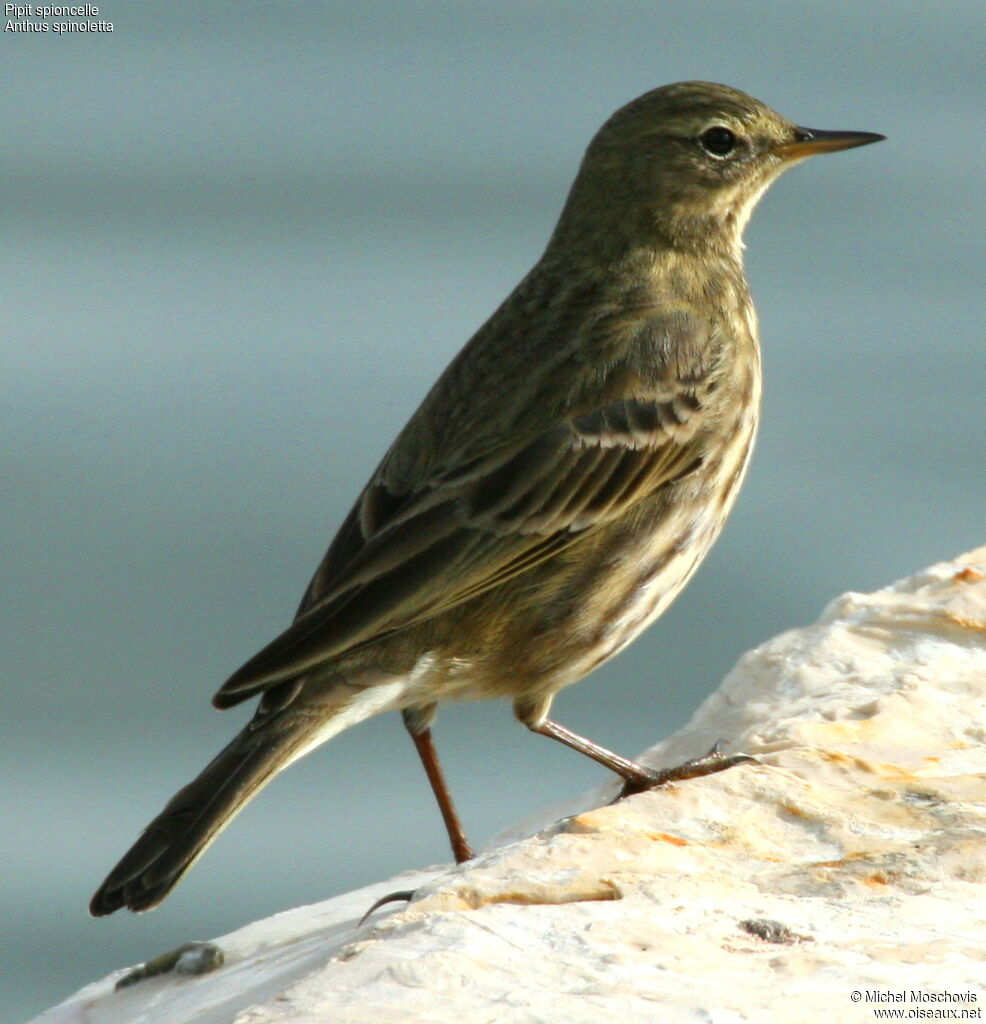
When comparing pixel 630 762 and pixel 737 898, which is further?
pixel 630 762

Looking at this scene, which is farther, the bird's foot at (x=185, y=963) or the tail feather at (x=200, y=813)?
the tail feather at (x=200, y=813)

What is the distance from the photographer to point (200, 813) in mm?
4996

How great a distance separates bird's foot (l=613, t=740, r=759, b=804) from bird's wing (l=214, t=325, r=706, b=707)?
69 cm

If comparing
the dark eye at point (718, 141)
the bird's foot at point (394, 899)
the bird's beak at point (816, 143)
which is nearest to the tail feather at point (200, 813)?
the bird's foot at point (394, 899)

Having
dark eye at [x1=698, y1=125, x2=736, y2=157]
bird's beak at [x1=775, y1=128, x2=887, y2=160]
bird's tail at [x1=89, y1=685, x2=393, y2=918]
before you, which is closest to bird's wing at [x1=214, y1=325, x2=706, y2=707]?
bird's tail at [x1=89, y1=685, x2=393, y2=918]

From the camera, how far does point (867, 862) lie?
411 cm

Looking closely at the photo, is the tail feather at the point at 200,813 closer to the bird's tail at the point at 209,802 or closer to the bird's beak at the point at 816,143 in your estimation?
the bird's tail at the point at 209,802

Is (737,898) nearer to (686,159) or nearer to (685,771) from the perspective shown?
(685,771)

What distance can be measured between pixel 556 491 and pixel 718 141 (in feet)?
4.91

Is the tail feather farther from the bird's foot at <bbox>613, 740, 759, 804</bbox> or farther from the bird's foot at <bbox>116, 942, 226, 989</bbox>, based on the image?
the bird's foot at <bbox>613, 740, 759, 804</bbox>

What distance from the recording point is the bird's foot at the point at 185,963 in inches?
191

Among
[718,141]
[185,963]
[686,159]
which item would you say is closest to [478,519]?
[185,963]

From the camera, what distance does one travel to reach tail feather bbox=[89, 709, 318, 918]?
4980mm

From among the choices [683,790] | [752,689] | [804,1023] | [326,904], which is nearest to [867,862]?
[683,790]
